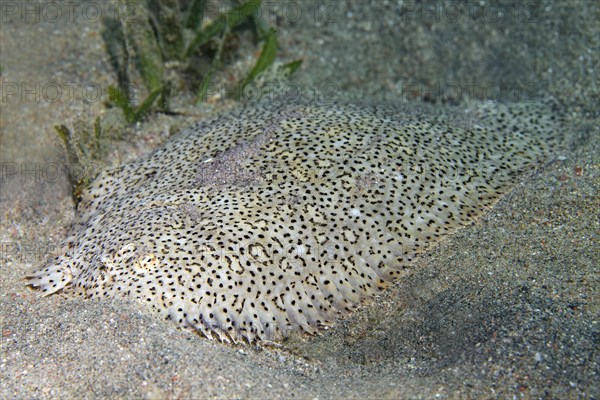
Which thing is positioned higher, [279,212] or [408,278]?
[279,212]

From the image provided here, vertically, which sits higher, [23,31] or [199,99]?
[23,31]

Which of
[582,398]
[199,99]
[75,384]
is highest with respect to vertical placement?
[199,99]

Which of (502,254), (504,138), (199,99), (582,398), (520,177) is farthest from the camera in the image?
(199,99)

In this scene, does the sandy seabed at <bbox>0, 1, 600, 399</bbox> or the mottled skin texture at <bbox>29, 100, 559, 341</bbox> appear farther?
the mottled skin texture at <bbox>29, 100, 559, 341</bbox>

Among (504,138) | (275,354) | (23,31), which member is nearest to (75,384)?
(275,354)

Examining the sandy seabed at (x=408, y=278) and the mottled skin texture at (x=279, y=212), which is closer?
the sandy seabed at (x=408, y=278)

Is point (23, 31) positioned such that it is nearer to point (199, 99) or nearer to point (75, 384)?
point (199, 99)

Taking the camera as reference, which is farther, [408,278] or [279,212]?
[408,278]

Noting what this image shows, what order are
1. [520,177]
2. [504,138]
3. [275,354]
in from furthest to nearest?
[504,138], [520,177], [275,354]
